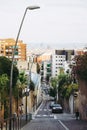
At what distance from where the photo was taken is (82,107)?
2899 inches

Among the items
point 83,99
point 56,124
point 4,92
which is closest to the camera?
point 4,92

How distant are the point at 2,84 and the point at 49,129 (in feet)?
17.3

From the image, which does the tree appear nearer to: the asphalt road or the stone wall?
the asphalt road

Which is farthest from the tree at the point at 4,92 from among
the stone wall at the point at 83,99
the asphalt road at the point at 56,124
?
the stone wall at the point at 83,99

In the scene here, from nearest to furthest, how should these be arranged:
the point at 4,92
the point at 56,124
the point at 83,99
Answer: the point at 4,92 < the point at 56,124 < the point at 83,99

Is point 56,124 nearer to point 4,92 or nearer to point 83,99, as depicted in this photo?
point 4,92

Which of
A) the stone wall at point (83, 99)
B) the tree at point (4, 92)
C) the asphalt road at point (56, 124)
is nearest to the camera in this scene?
the tree at point (4, 92)

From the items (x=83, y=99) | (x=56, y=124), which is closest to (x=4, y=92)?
(x=56, y=124)

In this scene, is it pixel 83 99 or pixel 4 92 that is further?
pixel 83 99

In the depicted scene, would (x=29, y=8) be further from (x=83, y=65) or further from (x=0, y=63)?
(x=83, y=65)

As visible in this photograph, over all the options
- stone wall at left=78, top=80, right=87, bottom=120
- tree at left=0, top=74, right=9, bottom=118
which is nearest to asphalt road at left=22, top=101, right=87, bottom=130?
tree at left=0, top=74, right=9, bottom=118

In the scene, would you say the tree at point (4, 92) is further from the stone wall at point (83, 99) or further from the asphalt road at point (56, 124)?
the stone wall at point (83, 99)

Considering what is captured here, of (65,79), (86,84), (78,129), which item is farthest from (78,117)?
→ (65,79)

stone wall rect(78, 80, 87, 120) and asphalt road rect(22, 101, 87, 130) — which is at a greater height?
stone wall rect(78, 80, 87, 120)
